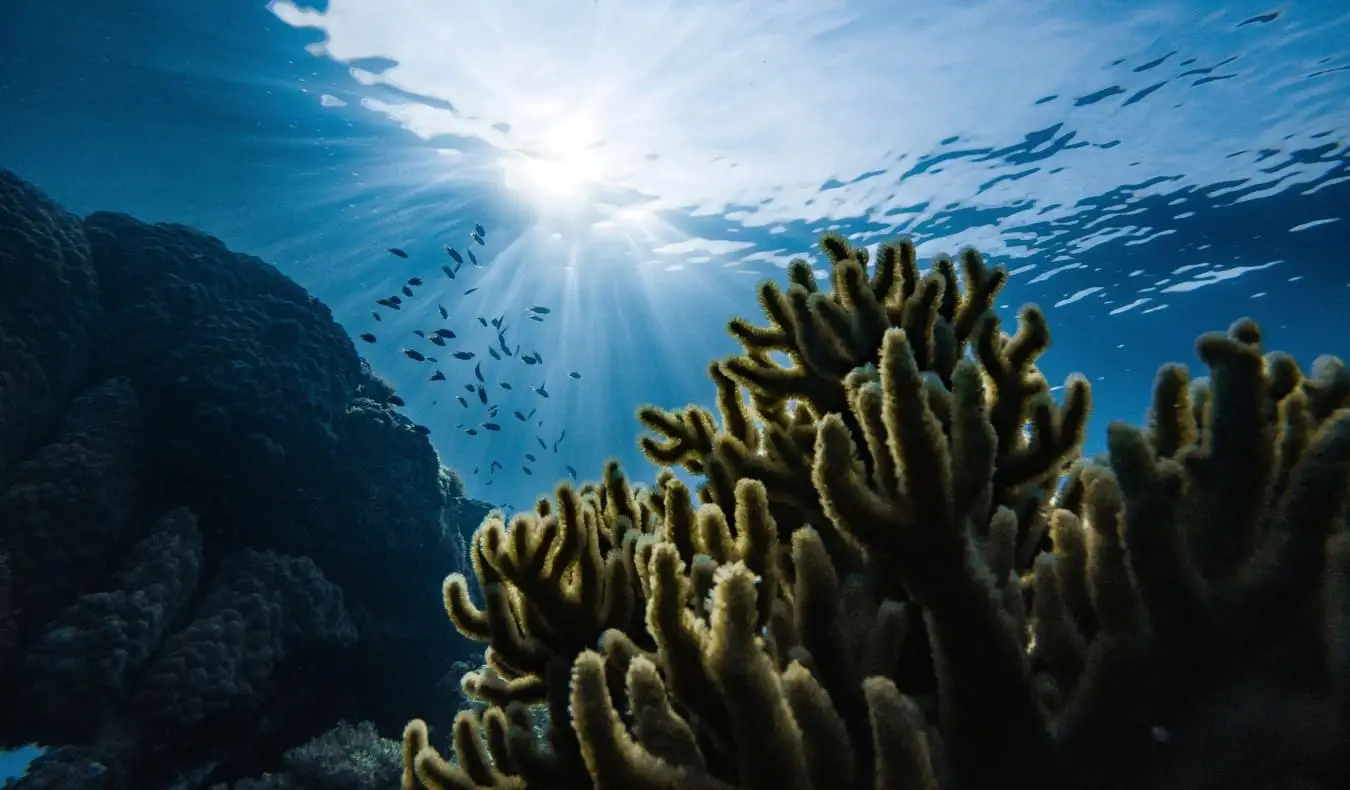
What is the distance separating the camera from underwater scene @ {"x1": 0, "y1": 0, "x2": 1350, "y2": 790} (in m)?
1.29

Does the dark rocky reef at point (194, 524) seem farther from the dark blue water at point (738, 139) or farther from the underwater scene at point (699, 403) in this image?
the dark blue water at point (738, 139)

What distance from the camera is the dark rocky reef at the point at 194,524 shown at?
27.4ft

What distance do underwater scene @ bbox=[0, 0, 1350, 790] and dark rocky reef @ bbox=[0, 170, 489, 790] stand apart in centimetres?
7

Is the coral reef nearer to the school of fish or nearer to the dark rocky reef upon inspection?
the school of fish

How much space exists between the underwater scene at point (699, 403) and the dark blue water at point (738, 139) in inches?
5.2

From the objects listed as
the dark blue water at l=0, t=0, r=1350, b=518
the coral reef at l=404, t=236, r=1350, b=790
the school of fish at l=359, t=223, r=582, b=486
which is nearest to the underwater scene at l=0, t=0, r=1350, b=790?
the coral reef at l=404, t=236, r=1350, b=790

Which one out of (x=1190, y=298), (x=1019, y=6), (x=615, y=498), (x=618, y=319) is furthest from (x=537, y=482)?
(x=615, y=498)

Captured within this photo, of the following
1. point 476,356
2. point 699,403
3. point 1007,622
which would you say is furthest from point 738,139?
point 476,356

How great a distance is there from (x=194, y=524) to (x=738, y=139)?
47.0 feet

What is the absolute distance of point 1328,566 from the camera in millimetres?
1171

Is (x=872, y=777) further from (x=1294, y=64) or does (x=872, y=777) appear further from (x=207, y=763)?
(x=1294, y=64)

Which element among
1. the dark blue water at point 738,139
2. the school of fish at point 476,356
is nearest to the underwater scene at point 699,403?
the dark blue water at point 738,139

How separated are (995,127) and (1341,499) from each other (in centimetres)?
1644

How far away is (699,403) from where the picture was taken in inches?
521
